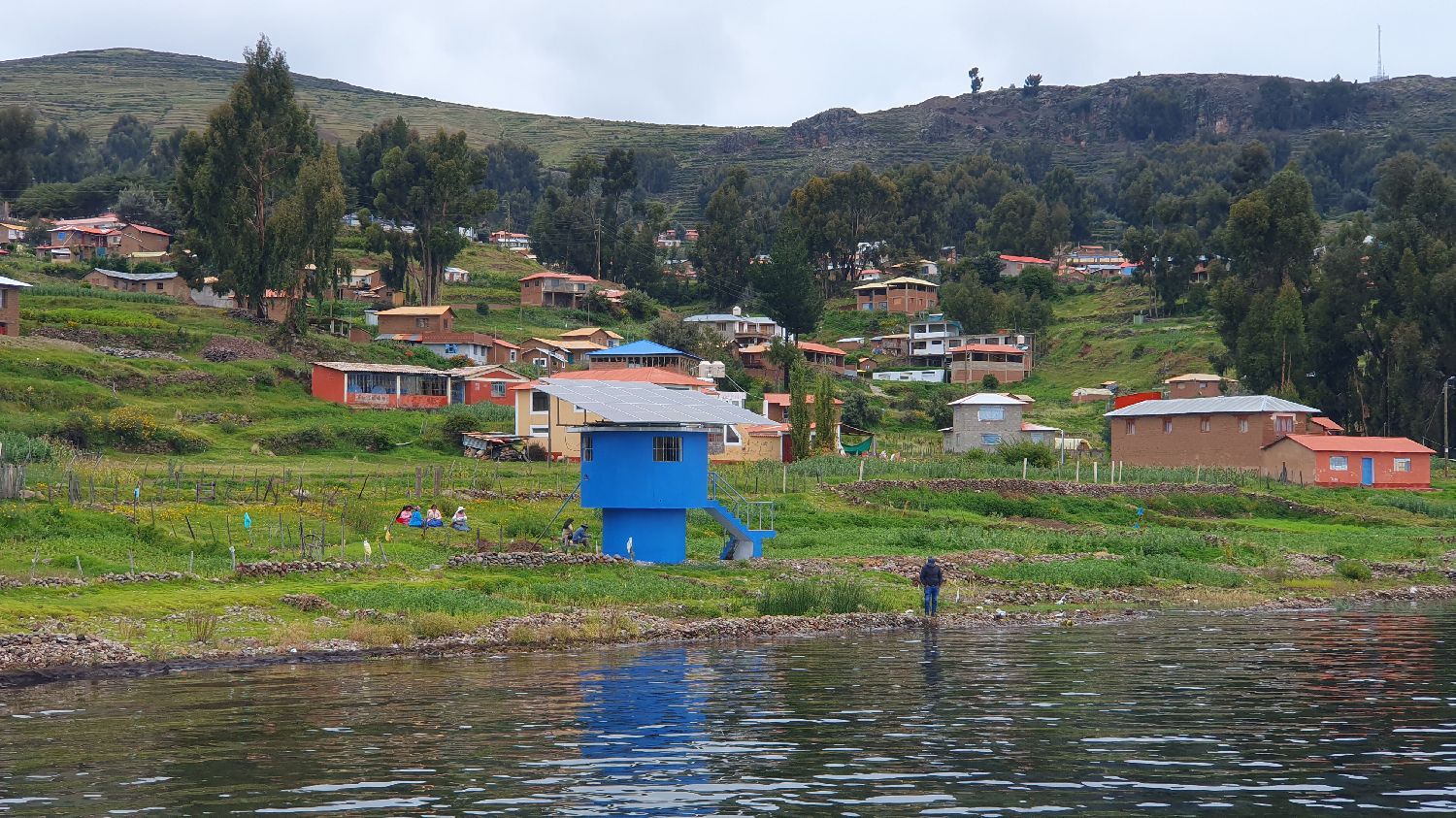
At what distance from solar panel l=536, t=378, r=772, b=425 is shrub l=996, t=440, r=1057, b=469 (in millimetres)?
29509

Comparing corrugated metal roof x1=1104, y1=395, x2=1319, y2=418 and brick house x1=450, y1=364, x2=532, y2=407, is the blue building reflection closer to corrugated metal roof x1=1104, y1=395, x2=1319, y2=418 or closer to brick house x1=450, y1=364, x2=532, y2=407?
corrugated metal roof x1=1104, y1=395, x2=1319, y2=418

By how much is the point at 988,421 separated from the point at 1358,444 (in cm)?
2185

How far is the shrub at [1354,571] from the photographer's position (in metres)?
47.8

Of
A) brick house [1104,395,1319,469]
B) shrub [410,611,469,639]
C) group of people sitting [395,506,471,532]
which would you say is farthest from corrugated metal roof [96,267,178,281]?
shrub [410,611,469,639]

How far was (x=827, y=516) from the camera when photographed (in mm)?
55688

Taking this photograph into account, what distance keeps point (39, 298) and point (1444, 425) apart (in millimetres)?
84676

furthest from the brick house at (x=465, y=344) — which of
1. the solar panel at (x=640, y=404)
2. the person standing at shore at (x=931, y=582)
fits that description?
the person standing at shore at (x=931, y=582)

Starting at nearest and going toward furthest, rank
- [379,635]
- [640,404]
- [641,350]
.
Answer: [379,635] < [640,404] < [641,350]

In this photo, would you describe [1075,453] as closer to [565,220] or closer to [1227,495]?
[1227,495]

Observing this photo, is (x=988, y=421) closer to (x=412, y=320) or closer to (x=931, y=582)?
(x=412, y=320)

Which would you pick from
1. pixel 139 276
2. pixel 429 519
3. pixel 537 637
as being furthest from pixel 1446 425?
pixel 139 276

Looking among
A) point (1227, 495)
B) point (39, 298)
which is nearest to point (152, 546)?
point (1227, 495)

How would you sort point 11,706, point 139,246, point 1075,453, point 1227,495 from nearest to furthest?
point 11,706
point 1227,495
point 1075,453
point 139,246

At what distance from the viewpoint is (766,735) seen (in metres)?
21.7
